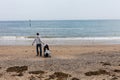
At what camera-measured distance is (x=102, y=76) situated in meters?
12.3

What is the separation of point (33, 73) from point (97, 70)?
9.97 feet

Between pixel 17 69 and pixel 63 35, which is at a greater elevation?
pixel 63 35

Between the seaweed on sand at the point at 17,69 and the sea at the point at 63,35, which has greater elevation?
the sea at the point at 63,35

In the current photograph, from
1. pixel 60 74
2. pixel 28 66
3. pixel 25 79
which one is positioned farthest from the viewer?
pixel 28 66

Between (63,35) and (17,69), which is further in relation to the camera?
(63,35)

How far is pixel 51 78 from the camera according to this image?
39.4ft

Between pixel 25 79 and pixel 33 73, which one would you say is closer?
pixel 25 79

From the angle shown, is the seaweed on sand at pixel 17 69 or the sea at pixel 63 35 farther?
the sea at pixel 63 35

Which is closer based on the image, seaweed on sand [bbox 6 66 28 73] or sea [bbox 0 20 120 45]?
seaweed on sand [bbox 6 66 28 73]

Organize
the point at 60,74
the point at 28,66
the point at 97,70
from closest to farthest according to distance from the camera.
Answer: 1. the point at 60,74
2. the point at 97,70
3. the point at 28,66

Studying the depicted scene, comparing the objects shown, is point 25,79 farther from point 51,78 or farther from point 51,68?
point 51,68

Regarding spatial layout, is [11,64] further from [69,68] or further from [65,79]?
[65,79]

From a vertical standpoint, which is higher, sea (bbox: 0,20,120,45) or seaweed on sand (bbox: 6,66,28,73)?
sea (bbox: 0,20,120,45)

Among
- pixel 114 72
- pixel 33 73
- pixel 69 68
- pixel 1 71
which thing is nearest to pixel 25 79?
pixel 33 73
